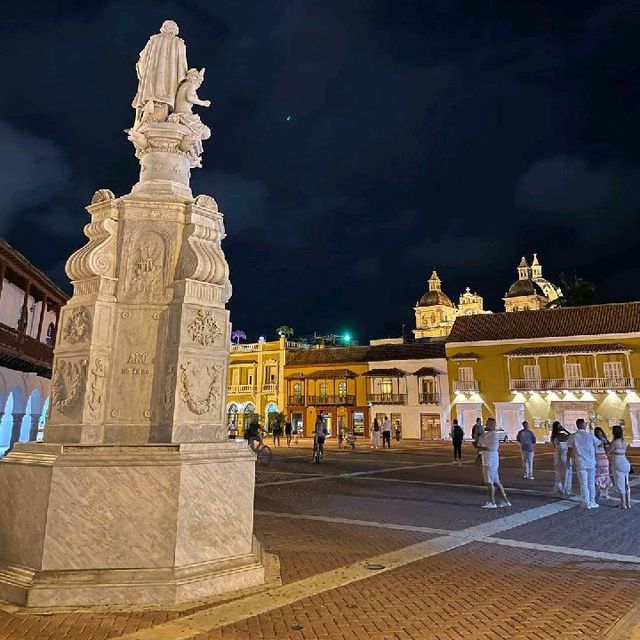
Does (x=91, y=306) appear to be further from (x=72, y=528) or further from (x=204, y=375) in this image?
(x=72, y=528)

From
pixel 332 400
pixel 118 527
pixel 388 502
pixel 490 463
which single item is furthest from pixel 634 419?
pixel 118 527

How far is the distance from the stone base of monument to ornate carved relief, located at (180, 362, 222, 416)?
1.62ft

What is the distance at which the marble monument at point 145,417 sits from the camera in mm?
4613

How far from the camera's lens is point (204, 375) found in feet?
18.2

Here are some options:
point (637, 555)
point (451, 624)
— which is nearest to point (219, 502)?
point (451, 624)

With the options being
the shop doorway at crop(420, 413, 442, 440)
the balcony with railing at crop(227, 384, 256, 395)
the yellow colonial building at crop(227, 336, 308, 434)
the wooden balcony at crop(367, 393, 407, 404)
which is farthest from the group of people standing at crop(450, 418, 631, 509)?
the balcony with railing at crop(227, 384, 256, 395)

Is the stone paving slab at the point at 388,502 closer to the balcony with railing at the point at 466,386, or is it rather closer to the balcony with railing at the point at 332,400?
the balcony with railing at the point at 466,386

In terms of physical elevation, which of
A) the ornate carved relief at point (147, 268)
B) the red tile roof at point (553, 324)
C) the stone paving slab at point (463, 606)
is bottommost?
the stone paving slab at point (463, 606)

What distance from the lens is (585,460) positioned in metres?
10.8

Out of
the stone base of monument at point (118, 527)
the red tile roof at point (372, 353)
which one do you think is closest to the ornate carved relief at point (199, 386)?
the stone base of monument at point (118, 527)

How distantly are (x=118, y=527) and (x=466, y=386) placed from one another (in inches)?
1632

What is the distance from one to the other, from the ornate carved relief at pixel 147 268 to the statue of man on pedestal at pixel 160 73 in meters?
1.67

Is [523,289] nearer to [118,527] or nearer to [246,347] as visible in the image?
[246,347]

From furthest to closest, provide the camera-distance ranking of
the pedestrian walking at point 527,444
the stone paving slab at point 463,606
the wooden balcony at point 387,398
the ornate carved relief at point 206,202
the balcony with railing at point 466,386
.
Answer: the wooden balcony at point 387,398, the balcony with railing at point 466,386, the pedestrian walking at point 527,444, the ornate carved relief at point 206,202, the stone paving slab at point 463,606
